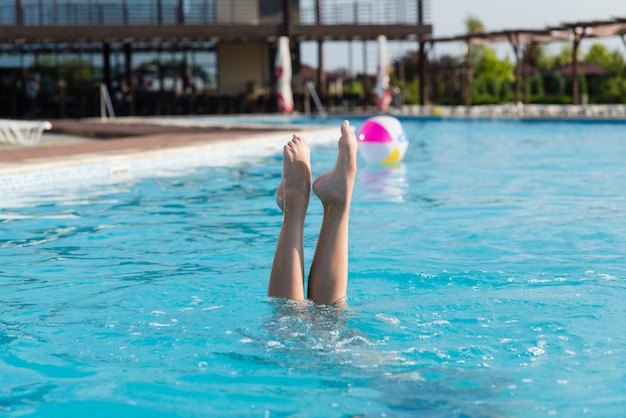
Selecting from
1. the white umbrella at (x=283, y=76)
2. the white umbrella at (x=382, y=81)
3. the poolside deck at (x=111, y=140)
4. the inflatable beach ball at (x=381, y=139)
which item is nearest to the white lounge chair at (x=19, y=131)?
the poolside deck at (x=111, y=140)

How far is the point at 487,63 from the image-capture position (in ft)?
154

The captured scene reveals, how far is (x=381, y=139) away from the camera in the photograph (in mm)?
10625

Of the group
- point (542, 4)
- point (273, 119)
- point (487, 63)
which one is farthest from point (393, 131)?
point (542, 4)

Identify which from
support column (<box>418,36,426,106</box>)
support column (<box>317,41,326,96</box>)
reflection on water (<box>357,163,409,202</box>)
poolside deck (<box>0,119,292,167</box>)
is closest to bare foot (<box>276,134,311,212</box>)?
reflection on water (<box>357,163,409,202</box>)

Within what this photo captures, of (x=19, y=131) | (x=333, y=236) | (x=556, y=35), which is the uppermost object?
(x=556, y=35)

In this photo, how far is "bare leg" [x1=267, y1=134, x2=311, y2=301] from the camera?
3.46m

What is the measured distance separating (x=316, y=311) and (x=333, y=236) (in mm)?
323

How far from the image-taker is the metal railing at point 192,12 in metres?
27.0

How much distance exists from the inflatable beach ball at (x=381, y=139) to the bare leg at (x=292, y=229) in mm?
7137

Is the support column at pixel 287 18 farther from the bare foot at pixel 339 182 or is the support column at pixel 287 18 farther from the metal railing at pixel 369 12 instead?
the bare foot at pixel 339 182

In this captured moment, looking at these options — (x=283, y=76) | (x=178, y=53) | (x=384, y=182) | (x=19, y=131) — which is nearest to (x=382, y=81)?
(x=283, y=76)

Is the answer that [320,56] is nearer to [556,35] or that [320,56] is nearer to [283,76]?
[283,76]

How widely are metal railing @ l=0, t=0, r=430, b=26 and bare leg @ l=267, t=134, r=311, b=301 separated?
77.7 feet

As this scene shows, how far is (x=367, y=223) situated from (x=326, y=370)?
3.88 m
